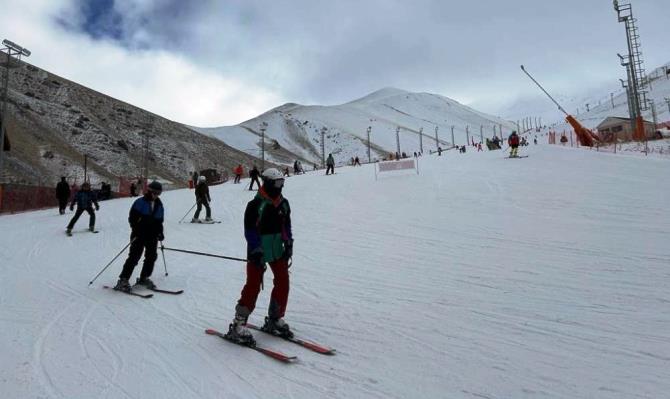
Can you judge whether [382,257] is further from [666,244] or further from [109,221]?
[109,221]

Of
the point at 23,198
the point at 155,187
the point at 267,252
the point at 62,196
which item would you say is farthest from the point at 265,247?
the point at 23,198

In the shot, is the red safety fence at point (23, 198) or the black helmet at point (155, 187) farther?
the red safety fence at point (23, 198)

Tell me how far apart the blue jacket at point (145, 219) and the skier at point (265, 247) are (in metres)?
3.41

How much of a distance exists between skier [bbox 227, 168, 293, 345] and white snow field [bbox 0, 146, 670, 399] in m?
0.32

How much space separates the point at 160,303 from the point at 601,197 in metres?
11.9

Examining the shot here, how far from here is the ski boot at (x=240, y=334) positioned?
4590mm

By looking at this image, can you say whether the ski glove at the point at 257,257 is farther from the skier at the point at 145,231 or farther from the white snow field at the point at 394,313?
the skier at the point at 145,231

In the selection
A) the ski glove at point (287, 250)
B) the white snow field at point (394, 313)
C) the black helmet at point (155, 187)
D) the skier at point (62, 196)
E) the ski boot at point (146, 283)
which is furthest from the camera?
the skier at point (62, 196)

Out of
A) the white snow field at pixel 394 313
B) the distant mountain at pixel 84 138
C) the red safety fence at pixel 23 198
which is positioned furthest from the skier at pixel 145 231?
the distant mountain at pixel 84 138

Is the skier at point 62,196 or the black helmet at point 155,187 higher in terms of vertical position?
the skier at point 62,196

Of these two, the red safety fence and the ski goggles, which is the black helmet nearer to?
the ski goggles

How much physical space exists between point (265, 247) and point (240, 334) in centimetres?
91

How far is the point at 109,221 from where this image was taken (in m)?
16.8

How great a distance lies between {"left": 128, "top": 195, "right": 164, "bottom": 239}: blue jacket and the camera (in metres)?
7.32
